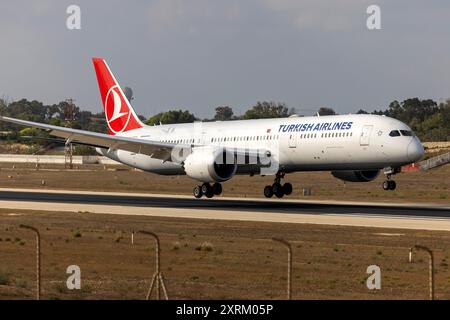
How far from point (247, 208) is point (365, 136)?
7.63 metres

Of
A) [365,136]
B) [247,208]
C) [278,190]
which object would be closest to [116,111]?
[278,190]

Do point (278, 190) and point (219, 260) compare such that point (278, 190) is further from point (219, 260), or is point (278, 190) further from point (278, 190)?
point (219, 260)

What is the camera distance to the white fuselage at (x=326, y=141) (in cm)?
5169

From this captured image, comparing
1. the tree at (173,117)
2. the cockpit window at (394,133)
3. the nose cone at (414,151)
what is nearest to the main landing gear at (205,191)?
the cockpit window at (394,133)

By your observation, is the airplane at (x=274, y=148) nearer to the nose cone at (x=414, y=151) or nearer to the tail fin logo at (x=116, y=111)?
the nose cone at (x=414, y=151)

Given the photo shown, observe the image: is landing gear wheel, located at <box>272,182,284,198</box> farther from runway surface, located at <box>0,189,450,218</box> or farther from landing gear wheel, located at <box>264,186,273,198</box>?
runway surface, located at <box>0,189,450,218</box>

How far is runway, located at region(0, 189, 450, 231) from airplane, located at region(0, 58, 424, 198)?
1.80m

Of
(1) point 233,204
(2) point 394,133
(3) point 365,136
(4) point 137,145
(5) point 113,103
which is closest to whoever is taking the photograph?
(2) point 394,133

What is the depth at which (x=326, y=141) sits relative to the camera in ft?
174

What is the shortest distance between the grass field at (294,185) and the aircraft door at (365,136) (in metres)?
10.4

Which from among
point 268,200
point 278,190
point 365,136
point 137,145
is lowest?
point 268,200

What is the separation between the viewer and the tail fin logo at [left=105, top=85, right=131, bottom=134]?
2741 inches

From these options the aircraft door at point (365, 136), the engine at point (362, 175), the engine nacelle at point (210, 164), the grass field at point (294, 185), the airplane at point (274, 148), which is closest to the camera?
the aircraft door at point (365, 136)
